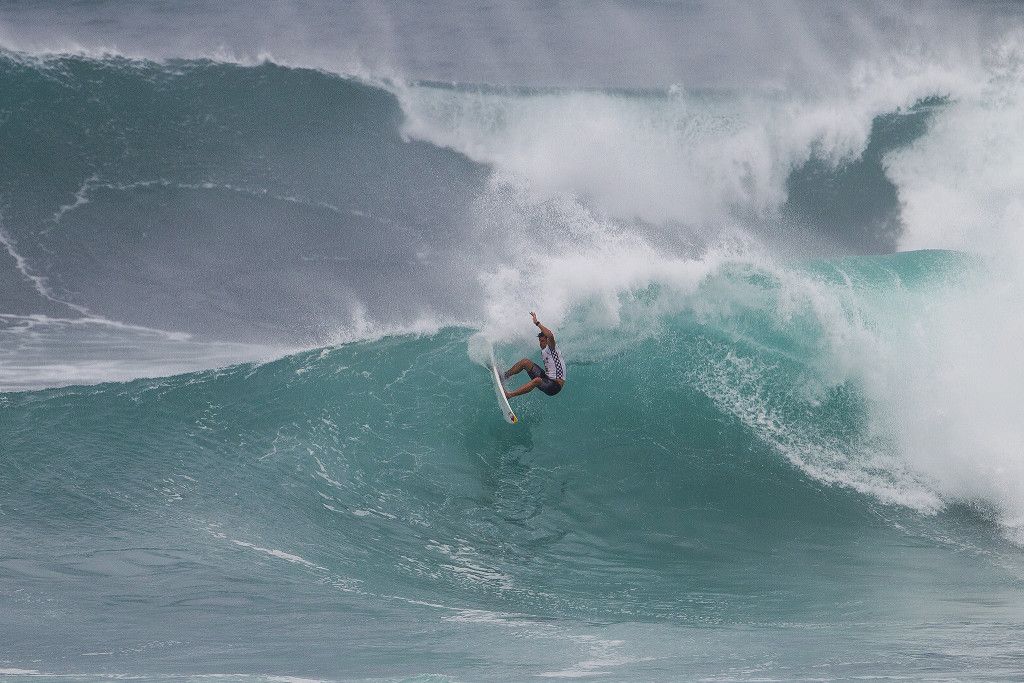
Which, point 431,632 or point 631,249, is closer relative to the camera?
point 431,632

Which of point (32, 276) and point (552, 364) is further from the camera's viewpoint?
point (32, 276)

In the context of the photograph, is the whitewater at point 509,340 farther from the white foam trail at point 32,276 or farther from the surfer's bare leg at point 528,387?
the surfer's bare leg at point 528,387

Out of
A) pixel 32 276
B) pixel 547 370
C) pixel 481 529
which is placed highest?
pixel 32 276

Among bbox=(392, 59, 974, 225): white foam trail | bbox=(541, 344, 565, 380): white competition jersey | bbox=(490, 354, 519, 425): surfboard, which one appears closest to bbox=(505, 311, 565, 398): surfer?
bbox=(541, 344, 565, 380): white competition jersey

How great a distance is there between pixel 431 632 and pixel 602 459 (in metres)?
3.47

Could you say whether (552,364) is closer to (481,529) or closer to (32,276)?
(481,529)

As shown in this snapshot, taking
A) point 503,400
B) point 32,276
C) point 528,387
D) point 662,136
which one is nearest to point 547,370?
point 528,387

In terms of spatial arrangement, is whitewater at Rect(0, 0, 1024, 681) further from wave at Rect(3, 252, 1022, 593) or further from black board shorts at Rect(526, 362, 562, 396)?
black board shorts at Rect(526, 362, 562, 396)

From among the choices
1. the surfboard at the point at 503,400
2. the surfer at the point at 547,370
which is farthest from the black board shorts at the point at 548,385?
the surfboard at the point at 503,400

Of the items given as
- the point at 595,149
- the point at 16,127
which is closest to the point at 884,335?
the point at 595,149

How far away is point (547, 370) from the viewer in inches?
410

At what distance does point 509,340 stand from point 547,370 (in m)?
1.34

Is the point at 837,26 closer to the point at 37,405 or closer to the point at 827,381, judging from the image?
the point at 827,381

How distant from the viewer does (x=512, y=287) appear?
1356 cm
